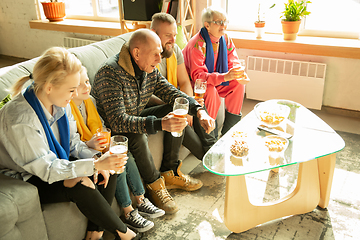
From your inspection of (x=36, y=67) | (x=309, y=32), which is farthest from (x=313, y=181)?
(x=309, y=32)

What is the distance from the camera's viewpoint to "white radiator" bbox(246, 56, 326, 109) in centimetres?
344

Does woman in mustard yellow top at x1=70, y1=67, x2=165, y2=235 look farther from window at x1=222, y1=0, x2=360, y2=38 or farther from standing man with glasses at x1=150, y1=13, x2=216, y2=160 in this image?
window at x1=222, y1=0, x2=360, y2=38

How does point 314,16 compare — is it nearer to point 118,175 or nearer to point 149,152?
point 149,152

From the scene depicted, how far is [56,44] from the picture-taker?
520 centimetres

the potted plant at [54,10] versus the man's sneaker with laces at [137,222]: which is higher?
the potted plant at [54,10]

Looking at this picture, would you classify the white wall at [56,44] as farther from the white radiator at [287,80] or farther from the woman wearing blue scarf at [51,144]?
the woman wearing blue scarf at [51,144]

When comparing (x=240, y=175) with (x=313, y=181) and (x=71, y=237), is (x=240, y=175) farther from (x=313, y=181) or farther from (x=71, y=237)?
(x=71, y=237)

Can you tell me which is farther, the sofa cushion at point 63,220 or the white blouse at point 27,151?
the sofa cushion at point 63,220

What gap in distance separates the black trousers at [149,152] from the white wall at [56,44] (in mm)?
1916

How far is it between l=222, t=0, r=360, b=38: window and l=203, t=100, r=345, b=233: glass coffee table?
5.97 ft

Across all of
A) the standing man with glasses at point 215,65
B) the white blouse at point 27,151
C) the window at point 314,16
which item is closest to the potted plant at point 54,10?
the window at point 314,16

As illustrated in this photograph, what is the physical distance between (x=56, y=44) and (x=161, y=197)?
3997 millimetres

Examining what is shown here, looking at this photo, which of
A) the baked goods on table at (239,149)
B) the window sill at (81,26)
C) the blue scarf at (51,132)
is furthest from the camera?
the window sill at (81,26)

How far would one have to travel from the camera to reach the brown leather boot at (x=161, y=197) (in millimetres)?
2078
